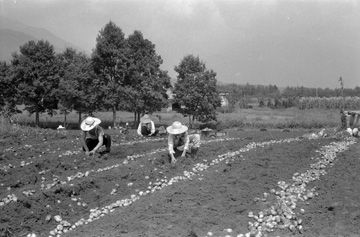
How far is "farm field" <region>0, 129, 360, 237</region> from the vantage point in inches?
311

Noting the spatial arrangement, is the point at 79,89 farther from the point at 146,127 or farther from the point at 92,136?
the point at 92,136

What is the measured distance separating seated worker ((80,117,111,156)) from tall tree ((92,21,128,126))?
24392 millimetres

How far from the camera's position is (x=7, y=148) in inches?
689

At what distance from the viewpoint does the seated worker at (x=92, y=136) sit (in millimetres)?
13484

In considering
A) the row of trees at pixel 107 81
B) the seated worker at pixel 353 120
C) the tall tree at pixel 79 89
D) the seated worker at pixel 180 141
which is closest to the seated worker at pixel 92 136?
the seated worker at pixel 180 141

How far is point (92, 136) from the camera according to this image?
45.8 ft

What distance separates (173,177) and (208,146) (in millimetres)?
5201

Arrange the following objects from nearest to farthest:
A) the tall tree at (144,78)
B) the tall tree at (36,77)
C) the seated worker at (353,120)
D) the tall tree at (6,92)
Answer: the seated worker at (353,120) < the tall tree at (144,78) < the tall tree at (36,77) < the tall tree at (6,92)

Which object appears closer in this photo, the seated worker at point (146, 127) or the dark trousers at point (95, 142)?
the dark trousers at point (95, 142)

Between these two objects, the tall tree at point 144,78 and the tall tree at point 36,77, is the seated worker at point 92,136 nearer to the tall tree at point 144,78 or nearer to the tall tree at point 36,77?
the tall tree at point 144,78

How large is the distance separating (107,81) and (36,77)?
303 inches

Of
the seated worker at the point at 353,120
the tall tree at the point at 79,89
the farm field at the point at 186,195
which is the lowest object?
the farm field at the point at 186,195

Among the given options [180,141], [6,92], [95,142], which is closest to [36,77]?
[6,92]

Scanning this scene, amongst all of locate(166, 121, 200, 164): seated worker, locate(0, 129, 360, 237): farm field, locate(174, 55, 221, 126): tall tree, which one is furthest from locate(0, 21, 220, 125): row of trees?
locate(0, 129, 360, 237): farm field
